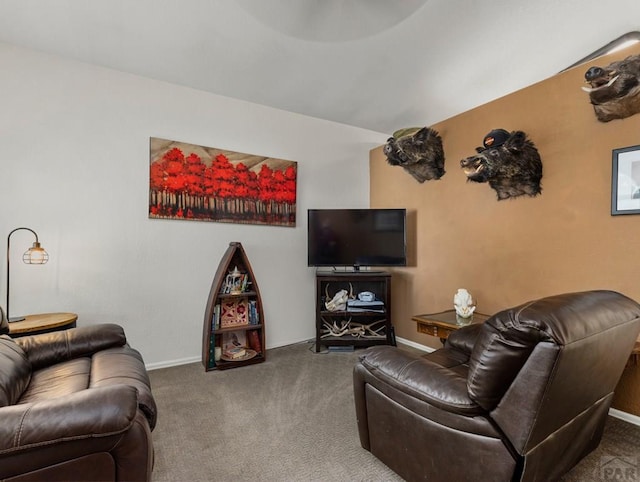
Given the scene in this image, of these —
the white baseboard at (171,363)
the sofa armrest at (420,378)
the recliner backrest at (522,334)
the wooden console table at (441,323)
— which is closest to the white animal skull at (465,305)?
the wooden console table at (441,323)

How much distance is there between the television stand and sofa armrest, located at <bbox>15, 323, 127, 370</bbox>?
1939 millimetres

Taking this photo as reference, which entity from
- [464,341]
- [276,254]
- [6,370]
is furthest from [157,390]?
[464,341]

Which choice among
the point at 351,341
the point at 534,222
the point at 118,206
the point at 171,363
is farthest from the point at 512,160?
the point at 171,363

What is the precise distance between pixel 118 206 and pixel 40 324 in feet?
3.64

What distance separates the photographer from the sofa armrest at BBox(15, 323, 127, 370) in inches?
75.5

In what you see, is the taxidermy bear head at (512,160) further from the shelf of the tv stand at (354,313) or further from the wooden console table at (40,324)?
the wooden console table at (40,324)

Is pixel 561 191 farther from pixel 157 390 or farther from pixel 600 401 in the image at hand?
pixel 157 390

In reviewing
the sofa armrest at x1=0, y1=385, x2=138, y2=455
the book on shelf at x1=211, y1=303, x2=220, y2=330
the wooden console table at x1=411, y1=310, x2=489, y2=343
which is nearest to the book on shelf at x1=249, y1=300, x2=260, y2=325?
the book on shelf at x1=211, y1=303, x2=220, y2=330

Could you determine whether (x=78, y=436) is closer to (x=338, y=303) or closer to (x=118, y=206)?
(x=118, y=206)

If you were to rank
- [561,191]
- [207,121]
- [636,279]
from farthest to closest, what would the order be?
1. [207,121]
2. [561,191]
3. [636,279]

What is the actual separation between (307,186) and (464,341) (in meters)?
2.48

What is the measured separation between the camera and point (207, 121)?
10.9 feet

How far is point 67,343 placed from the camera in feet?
6.65

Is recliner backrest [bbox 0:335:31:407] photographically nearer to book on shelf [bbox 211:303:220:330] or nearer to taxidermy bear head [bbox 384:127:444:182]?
book on shelf [bbox 211:303:220:330]
